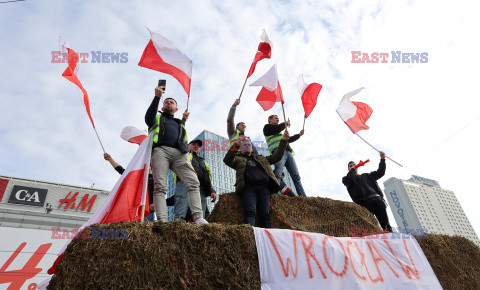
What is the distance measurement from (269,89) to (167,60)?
2.82m

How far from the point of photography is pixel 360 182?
6.77 meters

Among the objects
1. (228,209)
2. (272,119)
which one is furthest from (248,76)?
(228,209)

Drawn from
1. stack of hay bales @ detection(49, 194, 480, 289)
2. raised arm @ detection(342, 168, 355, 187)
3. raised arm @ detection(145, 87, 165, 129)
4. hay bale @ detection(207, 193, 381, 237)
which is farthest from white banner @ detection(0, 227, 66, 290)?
stack of hay bales @ detection(49, 194, 480, 289)

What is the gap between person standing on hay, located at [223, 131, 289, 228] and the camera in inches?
192

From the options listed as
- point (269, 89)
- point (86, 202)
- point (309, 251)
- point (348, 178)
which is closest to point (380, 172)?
point (348, 178)

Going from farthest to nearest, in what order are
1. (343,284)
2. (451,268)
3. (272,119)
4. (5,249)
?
(5,249) < (272,119) < (451,268) < (343,284)

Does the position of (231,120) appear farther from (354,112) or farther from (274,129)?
(354,112)

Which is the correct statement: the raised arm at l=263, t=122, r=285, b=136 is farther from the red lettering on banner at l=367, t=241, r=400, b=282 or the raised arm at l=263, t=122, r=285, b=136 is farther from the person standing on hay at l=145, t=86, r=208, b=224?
the red lettering on banner at l=367, t=241, r=400, b=282

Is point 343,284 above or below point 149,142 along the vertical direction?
below

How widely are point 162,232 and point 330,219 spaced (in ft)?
12.3

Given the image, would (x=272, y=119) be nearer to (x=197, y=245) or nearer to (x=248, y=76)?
(x=248, y=76)

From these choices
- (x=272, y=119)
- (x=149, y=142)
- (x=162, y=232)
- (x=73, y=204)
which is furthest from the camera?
(x=73, y=204)

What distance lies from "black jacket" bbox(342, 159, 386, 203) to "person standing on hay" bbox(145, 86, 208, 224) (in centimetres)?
392

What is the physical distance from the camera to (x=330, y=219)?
5.64m
